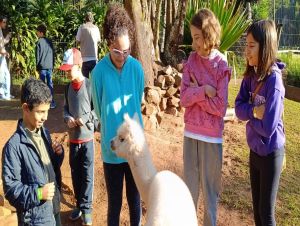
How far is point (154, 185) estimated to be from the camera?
8.86 ft

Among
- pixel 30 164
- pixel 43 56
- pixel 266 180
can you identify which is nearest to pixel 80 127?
pixel 30 164

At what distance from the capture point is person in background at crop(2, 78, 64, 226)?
8.02 ft

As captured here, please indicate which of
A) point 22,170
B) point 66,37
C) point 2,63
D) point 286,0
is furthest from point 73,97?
point 286,0

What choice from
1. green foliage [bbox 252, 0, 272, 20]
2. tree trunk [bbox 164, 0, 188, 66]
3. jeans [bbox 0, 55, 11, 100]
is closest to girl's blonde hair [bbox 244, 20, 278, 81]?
tree trunk [bbox 164, 0, 188, 66]

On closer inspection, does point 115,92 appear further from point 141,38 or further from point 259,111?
point 141,38

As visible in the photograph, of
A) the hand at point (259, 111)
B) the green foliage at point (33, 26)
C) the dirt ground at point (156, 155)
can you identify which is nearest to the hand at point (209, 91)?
the hand at point (259, 111)

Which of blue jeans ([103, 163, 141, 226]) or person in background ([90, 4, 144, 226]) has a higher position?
person in background ([90, 4, 144, 226])

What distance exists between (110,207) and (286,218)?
209 cm

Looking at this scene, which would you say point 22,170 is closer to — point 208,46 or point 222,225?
point 208,46

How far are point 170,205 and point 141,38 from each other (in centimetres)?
Result: 474

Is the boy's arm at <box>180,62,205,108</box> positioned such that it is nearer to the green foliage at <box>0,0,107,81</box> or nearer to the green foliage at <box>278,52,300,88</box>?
the green foliage at <box>278,52,300,88</box>

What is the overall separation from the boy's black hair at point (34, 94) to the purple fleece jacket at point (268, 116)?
150cm

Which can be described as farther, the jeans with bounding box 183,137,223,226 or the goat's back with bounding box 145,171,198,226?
the jeans with bounding box 183,137,223,226

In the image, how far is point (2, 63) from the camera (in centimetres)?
1017
